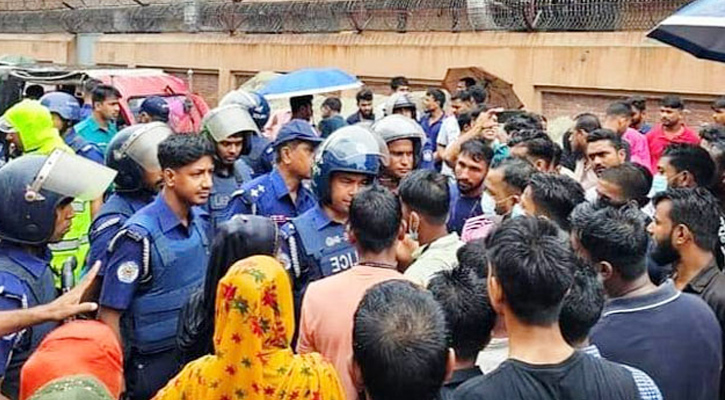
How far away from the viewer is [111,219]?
15.5 feet

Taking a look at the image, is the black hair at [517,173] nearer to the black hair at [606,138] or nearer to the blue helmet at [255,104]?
the black hair at [606,138]

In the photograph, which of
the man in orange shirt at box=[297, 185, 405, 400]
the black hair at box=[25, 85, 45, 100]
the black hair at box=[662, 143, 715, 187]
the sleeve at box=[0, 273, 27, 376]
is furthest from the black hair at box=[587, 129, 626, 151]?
the black hair at box=[25, 85, 45, 100]

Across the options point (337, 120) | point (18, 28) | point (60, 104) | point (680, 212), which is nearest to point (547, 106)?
point (337, 120)

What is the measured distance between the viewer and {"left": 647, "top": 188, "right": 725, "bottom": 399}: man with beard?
13.5ft

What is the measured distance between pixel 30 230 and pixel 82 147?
151 inches

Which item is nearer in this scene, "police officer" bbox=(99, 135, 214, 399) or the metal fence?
"police officer" bbox=(99, 135, 214, 399)

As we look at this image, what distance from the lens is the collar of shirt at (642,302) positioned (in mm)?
3457

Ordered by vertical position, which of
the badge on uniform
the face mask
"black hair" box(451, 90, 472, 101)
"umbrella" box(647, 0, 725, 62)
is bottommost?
the badge on uniform

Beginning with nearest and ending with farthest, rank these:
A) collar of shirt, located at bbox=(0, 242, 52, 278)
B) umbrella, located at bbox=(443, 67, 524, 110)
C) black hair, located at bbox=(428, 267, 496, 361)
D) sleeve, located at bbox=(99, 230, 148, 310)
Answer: black hair, located at bbox=(428, 267, 496, 361) → collar of shirt, located at bbox=(0, 242, 52, 278) → sleeve, located at bbox=(99, 230, 148, 310) → umbrella, located at bbox=(443, 67, 524, 110)

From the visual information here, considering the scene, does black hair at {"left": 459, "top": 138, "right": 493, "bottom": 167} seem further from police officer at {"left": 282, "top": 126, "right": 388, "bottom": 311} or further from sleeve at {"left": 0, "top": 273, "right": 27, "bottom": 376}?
sleeve at {"left": 0, "top": 273, "right": 27, "bottom": 376}

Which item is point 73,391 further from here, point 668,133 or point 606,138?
point 668,133

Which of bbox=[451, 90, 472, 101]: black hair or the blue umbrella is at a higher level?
the blue umbrella

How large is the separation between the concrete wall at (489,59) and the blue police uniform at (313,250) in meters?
7.45

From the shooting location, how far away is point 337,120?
843 centimetres
